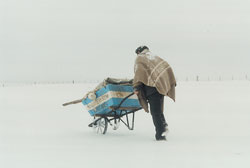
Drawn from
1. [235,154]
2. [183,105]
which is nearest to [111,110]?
[235,154]

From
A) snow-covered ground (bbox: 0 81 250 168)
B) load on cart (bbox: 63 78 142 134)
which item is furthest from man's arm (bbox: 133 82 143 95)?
snow-covered ground (bbox: 0 81 250 168)

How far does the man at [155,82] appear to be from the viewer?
721 centimetres

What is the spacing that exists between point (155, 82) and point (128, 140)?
3.65 ft

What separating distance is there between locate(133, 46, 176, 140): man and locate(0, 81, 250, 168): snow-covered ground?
40 centimetres

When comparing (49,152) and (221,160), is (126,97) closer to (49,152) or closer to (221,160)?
(49,152)

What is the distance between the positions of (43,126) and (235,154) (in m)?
5.33

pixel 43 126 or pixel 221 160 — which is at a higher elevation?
A: pixel 221 160

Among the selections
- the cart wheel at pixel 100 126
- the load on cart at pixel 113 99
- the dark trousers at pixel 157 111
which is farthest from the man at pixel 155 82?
the cart wheel at pixel 100 126

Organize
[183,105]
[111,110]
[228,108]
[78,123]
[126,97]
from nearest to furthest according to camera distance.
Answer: [126,97]
[111,110]
[78,123]
[228,108]
[183,105]

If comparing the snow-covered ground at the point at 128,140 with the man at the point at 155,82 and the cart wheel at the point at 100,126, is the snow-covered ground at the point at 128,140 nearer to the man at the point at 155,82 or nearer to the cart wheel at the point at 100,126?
the cart wheel at the point at 100,126

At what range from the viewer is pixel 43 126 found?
9906mm

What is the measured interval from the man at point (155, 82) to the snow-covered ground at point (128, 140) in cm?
40

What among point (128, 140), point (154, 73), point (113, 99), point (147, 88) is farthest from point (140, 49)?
point (128, 140)

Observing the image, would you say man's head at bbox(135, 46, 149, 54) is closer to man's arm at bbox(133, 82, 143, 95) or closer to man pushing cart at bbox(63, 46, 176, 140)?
man pushing cart at bbox(63, 46, 176, 140)
